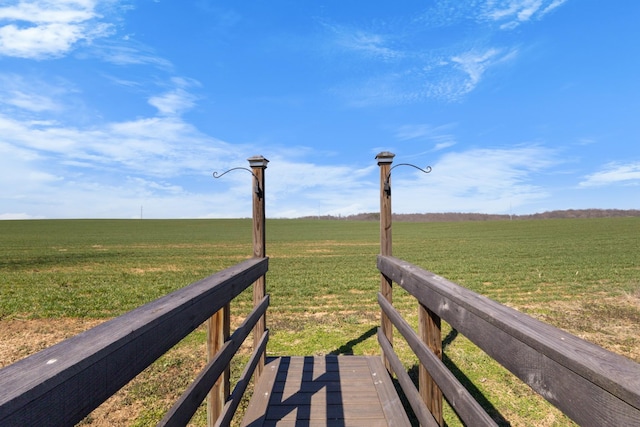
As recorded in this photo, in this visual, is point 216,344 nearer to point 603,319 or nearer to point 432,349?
point 432,349

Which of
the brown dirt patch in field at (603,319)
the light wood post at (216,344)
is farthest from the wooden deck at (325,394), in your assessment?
the brown dirt patch in field at (603,319)

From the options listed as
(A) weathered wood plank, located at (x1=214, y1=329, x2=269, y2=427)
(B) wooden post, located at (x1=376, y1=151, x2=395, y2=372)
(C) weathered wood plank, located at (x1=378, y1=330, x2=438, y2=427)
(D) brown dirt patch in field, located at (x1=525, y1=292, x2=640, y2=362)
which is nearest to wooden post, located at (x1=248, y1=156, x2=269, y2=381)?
(A) weathered wood plank, located at (x1=214, y1=329, x2=269, y2=427)

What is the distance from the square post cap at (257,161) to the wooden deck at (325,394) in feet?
7.81

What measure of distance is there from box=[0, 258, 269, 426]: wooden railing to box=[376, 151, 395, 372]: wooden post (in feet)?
8.37

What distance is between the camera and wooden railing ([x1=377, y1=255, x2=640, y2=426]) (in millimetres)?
884

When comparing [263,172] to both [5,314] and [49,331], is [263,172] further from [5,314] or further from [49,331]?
[5,314]

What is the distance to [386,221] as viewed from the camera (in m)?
4.32

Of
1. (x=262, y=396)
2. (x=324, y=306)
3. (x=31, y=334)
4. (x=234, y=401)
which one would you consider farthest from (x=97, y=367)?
(x=324, y=306)

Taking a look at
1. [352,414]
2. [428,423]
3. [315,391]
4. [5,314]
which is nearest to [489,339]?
[428,423]

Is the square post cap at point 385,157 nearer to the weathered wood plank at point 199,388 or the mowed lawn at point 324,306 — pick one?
the weathered wood plank at point 199,388

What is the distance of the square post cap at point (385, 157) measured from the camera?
13.7 ft

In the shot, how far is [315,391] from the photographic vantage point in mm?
3672

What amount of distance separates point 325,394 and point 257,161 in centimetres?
259

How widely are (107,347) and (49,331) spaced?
24.8ft
